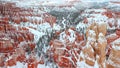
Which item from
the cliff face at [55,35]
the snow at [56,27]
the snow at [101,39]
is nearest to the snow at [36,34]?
the cliff face at [55,35]

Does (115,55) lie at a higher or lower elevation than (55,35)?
lower

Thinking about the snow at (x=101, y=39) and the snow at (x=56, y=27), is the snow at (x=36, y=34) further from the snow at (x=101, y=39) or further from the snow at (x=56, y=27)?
the snow at (x=101, y=39)

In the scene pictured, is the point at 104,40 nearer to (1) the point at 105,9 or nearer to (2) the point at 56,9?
(1) the point at 105,9

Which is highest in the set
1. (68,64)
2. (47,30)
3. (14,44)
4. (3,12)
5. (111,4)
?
(111,4)

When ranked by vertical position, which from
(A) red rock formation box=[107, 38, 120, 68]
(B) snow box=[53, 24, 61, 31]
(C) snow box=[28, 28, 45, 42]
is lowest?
(A) red rock formation box=[107, 38, 120, 68]

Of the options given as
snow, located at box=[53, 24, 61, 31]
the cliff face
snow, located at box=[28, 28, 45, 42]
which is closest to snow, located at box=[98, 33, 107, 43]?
the cliff face

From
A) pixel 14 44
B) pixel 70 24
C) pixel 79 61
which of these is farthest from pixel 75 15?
pixel 14 44

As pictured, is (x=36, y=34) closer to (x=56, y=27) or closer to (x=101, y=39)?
(x=56, y=27)

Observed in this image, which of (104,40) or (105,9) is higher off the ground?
(105,9)

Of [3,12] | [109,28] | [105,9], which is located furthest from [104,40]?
[3,12]

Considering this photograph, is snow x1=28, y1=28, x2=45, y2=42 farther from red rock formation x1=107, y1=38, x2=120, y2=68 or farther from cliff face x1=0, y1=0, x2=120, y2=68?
red rock formation x1=107, y1=38, x2=120, y2=68

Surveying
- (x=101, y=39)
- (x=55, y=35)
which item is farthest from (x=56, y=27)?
(x=101, y=39)
